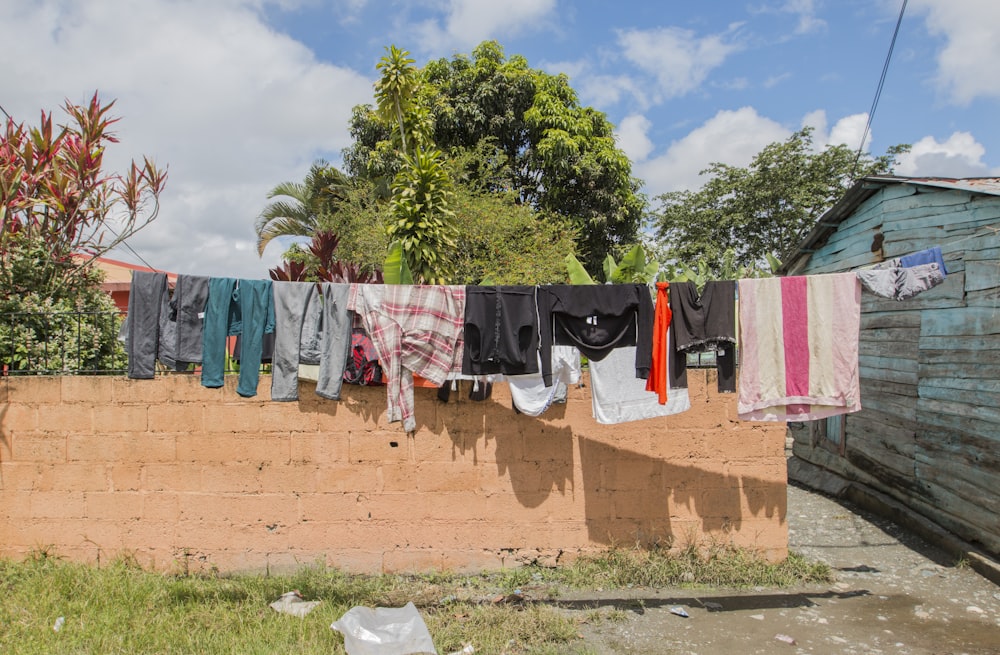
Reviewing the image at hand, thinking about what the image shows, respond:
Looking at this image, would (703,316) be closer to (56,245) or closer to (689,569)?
(689,569)

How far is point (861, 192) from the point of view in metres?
8.81

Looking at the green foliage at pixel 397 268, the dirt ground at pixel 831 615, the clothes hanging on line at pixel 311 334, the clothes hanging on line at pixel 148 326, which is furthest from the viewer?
the green foliage at pixel 397 268

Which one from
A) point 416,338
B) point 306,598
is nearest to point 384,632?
point 306,598

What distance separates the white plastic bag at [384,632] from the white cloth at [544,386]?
189 centimetres

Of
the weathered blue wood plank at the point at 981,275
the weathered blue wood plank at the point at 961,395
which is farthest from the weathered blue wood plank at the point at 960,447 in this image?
the weathered blue wood plank at the point at 981,275

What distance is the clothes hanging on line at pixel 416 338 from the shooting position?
4.96 metres

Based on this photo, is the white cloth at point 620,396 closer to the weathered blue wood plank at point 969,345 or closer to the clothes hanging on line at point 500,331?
the clothes hanging on line at point 500,331

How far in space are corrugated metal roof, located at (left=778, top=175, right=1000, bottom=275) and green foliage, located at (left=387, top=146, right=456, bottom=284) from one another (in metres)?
5.67

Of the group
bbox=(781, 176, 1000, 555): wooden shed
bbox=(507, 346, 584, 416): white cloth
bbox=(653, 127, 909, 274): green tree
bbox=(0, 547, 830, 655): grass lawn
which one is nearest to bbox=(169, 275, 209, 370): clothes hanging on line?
bbox=(0, 547, 830, 655): grass lawn

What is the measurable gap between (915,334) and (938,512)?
210 cm

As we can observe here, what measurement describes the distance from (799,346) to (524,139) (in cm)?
1387

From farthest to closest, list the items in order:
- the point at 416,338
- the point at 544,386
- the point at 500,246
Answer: the point at 500,246, the point at 544,386, the point at 416,338

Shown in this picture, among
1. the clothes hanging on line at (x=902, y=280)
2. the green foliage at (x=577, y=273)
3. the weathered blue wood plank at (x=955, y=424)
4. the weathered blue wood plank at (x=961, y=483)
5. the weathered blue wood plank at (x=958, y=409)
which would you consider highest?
the green foliage at (x=577, y=273)

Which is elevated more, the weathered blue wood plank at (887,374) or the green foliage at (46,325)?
the green foliage at (46,325)
